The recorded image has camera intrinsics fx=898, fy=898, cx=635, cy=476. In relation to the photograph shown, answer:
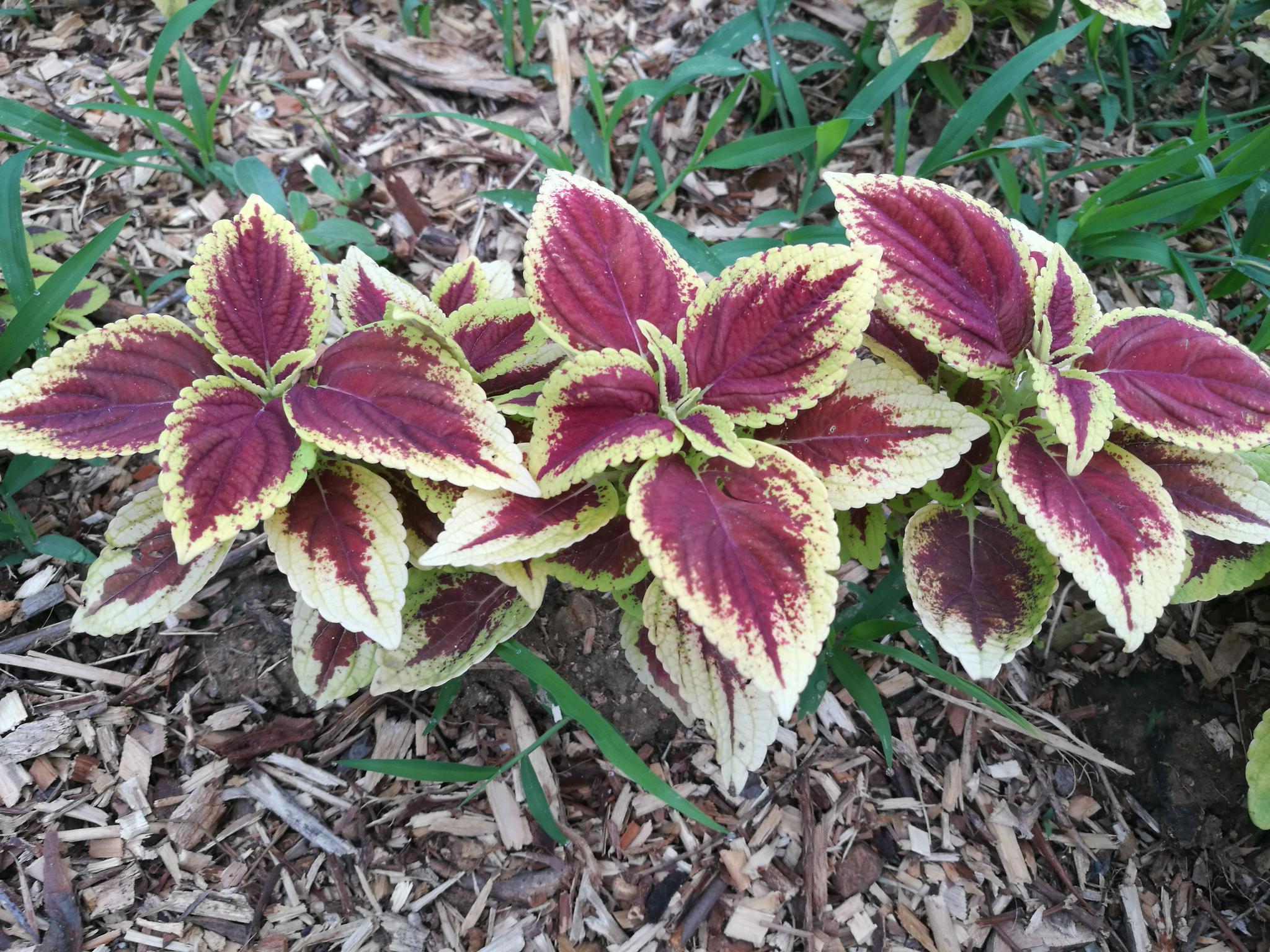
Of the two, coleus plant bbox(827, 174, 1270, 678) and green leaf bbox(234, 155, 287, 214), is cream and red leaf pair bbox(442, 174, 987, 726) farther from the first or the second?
green leaf bbox(234, 155, 287, 214)

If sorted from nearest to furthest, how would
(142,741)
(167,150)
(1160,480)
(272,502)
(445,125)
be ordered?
1. (272,502)
2. (1160,480)
3. (142,741)
4. (167,150)
5. (445,125)

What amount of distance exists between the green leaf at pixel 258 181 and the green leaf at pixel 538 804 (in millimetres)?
1539

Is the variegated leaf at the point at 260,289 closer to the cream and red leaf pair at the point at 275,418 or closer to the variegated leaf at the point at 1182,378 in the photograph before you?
the cream and red leaf pair at the point at 275,418

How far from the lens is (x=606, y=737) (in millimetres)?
1561

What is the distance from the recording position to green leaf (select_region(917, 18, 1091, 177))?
2.19 m

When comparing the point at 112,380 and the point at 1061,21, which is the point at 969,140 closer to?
the point at 1061,21

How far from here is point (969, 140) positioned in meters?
2.77

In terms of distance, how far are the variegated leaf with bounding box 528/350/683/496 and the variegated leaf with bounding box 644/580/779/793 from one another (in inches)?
10.3

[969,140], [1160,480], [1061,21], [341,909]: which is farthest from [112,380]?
[1061,21]

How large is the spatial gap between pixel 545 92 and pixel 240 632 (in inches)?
72.9

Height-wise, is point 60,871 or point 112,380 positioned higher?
point 112,380

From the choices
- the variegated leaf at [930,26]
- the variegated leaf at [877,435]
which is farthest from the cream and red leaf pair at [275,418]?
the variegated leaf at [930,26]

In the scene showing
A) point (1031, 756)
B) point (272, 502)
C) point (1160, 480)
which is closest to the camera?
point (272, 502)

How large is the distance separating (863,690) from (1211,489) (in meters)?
0.70
